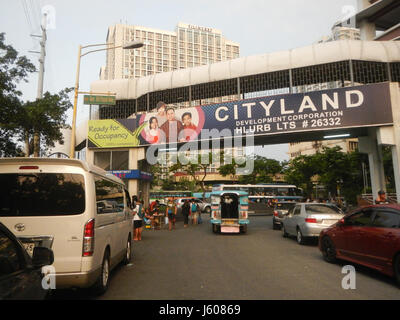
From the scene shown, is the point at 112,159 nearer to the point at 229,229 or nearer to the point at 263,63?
the point at 229,229

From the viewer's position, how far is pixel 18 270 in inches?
115

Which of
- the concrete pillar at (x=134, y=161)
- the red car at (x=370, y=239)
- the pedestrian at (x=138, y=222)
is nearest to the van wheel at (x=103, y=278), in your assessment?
the red car at (x=370, y=239)

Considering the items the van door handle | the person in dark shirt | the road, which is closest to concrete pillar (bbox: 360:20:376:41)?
the person in dark shirt

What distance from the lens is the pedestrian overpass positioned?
61.5 feet

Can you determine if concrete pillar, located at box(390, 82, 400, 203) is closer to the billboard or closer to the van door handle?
the billboard

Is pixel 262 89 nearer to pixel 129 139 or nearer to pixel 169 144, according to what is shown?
pixel 169 144

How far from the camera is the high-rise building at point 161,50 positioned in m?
118

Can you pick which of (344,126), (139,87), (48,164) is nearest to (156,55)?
(139,87)

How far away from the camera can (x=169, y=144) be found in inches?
918

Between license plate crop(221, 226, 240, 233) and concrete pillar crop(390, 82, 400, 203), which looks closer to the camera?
license plate crop(221, 226, 240, 233)

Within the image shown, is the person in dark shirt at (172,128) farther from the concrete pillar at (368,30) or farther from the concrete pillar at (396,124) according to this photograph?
the concrete pillar at (368,30)

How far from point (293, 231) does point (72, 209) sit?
10075mm

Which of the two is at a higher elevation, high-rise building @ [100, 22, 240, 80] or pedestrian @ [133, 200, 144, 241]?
high-rise building @ [100, 22, 240, 80]

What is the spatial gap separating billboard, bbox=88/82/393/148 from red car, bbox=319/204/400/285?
13.3 metres
